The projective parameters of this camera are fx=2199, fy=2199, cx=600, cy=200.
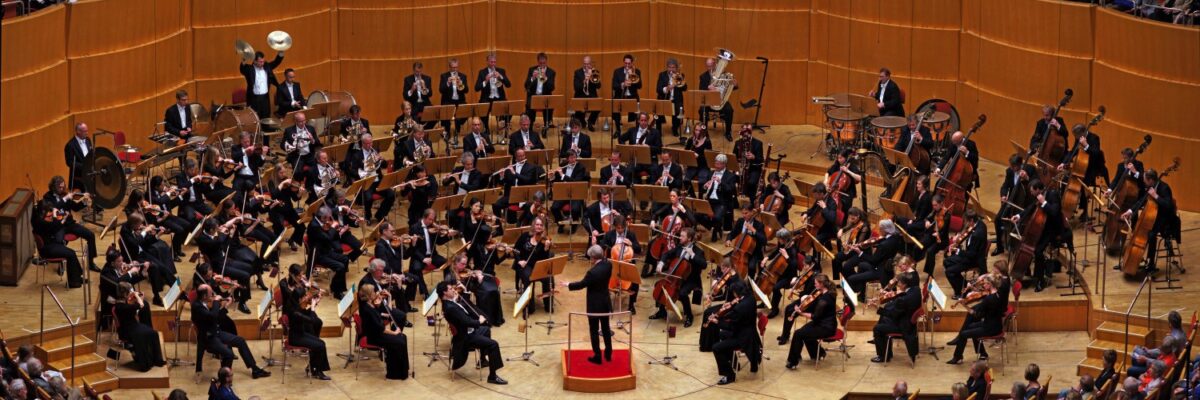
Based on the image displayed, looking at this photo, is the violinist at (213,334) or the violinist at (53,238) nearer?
the violinist at (213,334)

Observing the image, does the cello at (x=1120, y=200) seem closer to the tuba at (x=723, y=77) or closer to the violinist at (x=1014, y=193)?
the violinist at (x=1014, y=193)

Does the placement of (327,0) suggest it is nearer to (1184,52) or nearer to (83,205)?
(83,205)

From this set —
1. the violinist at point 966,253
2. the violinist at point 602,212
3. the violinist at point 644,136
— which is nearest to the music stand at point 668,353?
the violinist at point 602,212

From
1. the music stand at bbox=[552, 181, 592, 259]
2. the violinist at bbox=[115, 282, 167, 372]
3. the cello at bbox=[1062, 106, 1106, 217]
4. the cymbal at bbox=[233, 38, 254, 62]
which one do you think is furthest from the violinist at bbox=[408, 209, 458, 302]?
the cello at bbox=[1062, 106, 1106, 217]

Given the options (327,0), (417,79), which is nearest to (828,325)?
(417,79)

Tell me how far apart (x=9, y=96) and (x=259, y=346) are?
5618mm

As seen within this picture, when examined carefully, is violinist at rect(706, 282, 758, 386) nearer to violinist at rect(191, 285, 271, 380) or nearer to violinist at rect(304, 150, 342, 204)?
violinist at rect(191, 285, 271, 380)

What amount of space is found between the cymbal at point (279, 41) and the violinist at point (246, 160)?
3.08 metres

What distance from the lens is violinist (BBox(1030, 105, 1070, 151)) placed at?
27995 millimetres

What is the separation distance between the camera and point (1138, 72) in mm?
29094

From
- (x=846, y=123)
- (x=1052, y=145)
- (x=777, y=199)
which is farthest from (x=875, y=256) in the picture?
(x=846, y=123)

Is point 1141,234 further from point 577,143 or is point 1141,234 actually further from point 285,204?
point 285,204

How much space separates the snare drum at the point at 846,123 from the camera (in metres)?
30.2

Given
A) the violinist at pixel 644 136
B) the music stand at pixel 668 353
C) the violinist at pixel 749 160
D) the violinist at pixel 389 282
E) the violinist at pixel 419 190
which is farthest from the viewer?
the violinist at pixel 644 136
